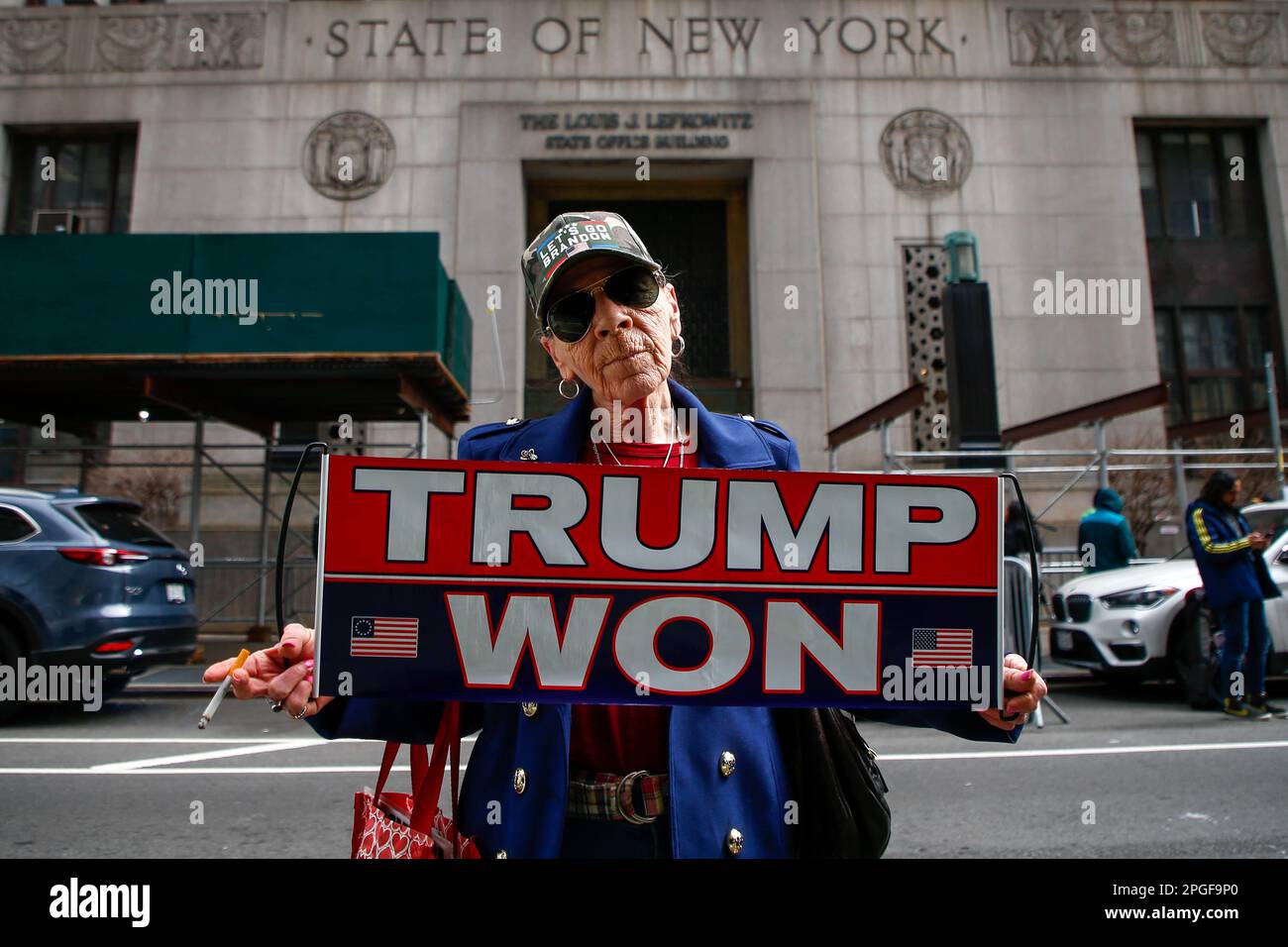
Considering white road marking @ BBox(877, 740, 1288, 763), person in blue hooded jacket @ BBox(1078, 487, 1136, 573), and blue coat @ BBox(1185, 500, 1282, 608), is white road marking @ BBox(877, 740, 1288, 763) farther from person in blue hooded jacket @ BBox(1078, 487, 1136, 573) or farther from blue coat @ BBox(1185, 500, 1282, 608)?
person in blue hooded jacket @ BBox(1078, 487, 1136, 573)

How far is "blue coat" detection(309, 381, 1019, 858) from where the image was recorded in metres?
1.53

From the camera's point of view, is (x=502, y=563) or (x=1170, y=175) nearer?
(x=502, y=563)

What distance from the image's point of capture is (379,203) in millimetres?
16438

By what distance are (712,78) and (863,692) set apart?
16957 mm

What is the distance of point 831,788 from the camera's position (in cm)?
162

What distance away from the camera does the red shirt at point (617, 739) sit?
1618 mm

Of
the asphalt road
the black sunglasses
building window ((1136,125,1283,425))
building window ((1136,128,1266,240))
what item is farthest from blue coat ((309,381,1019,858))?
building window ((1136,128,1266,240))

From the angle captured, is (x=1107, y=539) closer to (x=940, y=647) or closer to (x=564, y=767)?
(x=940, y=647)

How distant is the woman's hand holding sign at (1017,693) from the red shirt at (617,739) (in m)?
0.57

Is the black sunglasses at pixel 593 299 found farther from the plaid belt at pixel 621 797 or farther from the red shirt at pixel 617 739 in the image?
the plaid belt at pixel 621 797

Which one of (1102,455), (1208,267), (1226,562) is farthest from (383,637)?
(1208,267)
